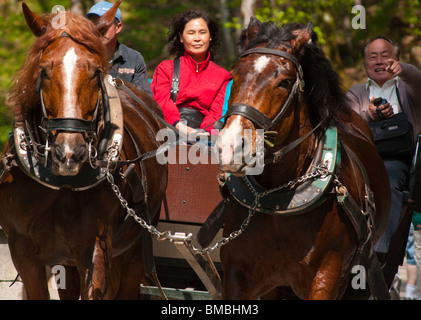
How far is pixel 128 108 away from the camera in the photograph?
4211 millimetres

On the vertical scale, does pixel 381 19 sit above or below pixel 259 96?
above

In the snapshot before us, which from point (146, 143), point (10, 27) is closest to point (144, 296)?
point (146, 143)

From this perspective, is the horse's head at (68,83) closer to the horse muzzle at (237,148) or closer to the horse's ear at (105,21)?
the horse's ear at (105,21)

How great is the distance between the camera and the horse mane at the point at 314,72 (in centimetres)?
319

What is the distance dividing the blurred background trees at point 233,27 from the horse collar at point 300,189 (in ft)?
27.5

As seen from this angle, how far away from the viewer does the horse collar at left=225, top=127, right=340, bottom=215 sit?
3193 mm

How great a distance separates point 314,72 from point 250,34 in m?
0.40

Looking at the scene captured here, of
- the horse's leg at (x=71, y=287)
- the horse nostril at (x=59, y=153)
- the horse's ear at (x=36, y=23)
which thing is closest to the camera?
the horse nostril at (x=59, y=153)

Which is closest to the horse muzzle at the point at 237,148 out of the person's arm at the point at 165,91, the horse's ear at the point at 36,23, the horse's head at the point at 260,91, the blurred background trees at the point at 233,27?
the horse's head at the point at 260,91

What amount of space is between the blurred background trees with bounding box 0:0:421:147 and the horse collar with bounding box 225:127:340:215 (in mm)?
8386

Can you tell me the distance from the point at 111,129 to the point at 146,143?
75 cm

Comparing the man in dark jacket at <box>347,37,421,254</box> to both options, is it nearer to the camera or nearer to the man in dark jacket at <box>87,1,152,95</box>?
the camera

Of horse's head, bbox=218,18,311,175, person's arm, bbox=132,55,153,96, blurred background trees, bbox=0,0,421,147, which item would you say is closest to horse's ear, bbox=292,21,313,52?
horse's head, bbox=218,18,311,175
